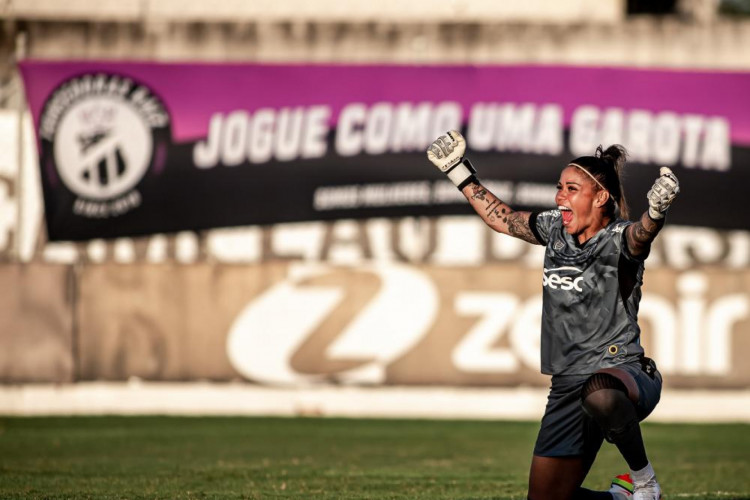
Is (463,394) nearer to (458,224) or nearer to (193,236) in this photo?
(458,224)

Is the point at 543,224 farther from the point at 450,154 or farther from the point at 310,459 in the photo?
the point at 310,459

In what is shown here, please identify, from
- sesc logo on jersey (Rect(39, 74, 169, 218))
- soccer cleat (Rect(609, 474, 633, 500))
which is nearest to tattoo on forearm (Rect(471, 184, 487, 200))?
soccer cleat (Rect(609, 474, 633, 500))

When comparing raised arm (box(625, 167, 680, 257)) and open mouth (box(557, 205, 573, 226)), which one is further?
open mouth (box(557, 205, 573, 226))

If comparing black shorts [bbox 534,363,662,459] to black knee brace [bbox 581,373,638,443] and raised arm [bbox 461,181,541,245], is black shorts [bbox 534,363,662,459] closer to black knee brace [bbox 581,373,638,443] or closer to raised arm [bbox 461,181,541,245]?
black knee brace [bbox 581,373,638,443]

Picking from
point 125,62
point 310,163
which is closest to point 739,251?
point 310,163

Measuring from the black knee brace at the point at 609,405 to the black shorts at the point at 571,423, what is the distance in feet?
0.72

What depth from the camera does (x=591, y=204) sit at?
265 inches

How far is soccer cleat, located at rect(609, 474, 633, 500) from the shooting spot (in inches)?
280

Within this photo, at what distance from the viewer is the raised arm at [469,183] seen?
732cm

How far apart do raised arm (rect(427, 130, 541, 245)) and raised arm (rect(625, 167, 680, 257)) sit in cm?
99

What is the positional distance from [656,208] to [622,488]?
1794mm

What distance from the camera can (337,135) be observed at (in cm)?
1730

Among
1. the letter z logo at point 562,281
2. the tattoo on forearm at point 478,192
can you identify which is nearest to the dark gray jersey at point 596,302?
the letter z logo at point 562,281

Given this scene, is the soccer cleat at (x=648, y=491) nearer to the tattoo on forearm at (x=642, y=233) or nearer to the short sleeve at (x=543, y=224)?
the tattoo on forearm at (x=642, y=233)
